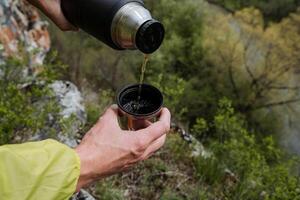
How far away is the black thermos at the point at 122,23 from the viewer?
1876 millimetres

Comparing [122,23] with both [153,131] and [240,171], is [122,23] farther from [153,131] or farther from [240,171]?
[240,171]

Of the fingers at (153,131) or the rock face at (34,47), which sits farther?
the rock face at (34,47)

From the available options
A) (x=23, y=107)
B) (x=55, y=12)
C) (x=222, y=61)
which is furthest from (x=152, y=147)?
(x=222, y=61)

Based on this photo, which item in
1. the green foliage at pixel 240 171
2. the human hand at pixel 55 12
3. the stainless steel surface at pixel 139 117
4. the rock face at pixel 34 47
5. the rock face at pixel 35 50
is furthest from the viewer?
the rock face at pixel 34 47

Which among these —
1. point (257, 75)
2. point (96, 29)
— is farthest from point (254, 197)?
point (257, 75)

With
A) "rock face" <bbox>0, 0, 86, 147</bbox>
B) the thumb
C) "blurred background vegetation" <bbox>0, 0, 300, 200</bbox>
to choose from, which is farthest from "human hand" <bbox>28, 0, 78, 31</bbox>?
"blurred background vegetation" <bbox>0, 0, 300, 200</bbox>

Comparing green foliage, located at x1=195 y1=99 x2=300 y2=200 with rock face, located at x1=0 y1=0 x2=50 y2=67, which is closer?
green foliage, located at x1=195 y1=99 x2=300 y2=200

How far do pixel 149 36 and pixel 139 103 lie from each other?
0.28 meters

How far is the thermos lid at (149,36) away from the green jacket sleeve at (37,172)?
0.62 meters

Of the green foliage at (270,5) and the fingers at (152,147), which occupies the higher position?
the fingers at (152,147)

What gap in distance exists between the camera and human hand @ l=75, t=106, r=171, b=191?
1.55m

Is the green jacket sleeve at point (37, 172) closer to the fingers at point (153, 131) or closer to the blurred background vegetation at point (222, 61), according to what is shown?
the fingers at point (153, 131)

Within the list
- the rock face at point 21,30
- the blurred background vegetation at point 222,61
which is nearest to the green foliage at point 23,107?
the rock face at point 21,30

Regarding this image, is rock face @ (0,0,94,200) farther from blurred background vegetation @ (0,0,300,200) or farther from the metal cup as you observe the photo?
blurred background vegetation @ (0,0,300,200)
